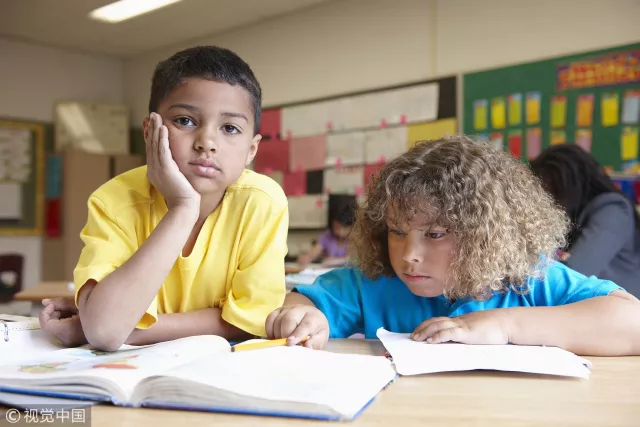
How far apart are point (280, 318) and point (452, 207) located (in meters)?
0.35

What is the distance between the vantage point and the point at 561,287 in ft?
3.67

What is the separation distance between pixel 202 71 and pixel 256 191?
10.0 inches

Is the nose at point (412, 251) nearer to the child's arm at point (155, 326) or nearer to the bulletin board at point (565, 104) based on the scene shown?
the child's arm at point (155, 326)

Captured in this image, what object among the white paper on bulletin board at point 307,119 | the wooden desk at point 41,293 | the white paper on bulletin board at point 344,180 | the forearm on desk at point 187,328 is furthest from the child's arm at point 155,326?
the white paper on bulletin board at point 307,119

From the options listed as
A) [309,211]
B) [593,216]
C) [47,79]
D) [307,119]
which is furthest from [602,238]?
[47,79]

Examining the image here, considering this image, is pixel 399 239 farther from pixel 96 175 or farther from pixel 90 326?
pixel 96 175

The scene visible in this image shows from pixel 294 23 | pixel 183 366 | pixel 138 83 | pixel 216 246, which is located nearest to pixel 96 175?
pixel 138 83

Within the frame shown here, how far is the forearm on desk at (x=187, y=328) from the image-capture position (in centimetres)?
107

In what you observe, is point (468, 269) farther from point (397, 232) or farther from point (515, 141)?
point (515, 141)

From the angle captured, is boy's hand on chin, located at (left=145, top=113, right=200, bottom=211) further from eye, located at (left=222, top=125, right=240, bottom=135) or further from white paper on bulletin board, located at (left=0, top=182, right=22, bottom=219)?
white paper on bulletin board, located at (left=0, top=182, right=22, bottom=219)

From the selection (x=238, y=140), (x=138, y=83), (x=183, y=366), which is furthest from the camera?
(x=138, y=83)

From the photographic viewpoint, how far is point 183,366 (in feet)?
2.28

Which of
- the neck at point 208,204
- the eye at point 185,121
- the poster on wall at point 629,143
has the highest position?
the poster on wall at point 629,143

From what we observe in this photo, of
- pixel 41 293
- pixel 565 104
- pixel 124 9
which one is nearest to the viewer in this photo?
pixel 41 293
